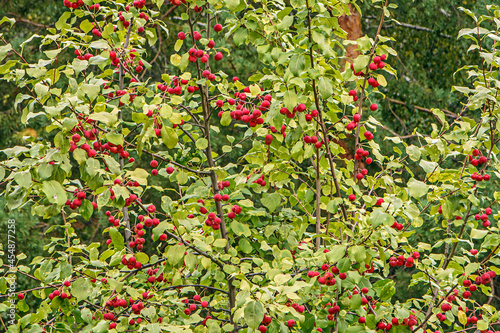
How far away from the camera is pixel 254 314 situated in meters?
1.59

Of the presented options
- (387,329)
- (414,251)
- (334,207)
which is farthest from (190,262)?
(414,251)

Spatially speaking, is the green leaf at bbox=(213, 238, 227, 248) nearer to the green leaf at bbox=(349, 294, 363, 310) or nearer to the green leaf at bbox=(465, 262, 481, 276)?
the green leaf at bbox=(349, 294, 363, 310)

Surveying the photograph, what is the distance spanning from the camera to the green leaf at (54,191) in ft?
5.10

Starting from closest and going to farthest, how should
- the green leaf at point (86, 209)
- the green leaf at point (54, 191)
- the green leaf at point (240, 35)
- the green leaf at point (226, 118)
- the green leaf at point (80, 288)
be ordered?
the green leaf at point (54, 191), the green leaf at point (86, 209), the green leaf at point (80, 288), the green leaf at point (240, 35), the green leaf at point (226, 118)

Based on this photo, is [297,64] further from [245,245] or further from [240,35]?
[245,245]

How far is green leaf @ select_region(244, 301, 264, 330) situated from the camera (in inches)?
62.5

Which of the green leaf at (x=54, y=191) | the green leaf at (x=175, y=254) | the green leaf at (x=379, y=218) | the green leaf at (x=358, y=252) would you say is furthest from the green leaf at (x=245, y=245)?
the green leaf at (x=54, y=191)

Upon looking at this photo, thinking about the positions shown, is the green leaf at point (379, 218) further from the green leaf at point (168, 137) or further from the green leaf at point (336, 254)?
the green leaf at point (168, 137)

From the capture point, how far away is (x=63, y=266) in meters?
2.07

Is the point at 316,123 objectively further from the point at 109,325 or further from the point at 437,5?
the point at 437,5

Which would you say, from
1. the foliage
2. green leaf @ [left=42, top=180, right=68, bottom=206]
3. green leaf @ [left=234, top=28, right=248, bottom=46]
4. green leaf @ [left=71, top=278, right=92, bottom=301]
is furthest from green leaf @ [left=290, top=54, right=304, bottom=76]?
green leaf @ [left=71, top=278, right=92, bottom=301]

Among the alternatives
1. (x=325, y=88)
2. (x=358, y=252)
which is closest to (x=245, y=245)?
(x=358, y=252)

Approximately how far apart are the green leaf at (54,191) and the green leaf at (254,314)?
26.0 inches

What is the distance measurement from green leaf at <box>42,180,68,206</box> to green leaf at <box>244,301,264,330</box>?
66 centimetres
